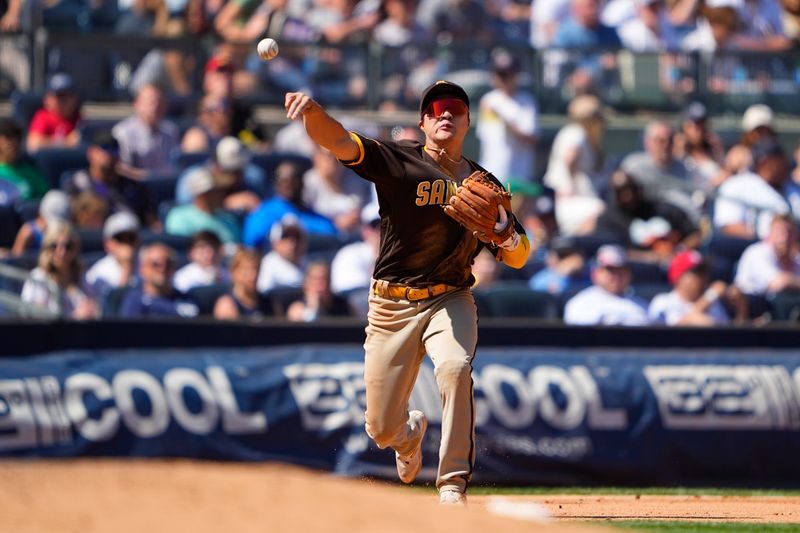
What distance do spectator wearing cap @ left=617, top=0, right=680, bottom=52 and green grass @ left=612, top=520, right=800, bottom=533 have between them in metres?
8.66

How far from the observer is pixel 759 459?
10328mm

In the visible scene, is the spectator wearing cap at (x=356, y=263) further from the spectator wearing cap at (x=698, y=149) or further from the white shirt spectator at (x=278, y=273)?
the spectator wearing cap at (x=698, y=149)

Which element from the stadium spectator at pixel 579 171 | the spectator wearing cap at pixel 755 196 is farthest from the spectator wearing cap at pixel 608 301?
the spectator wearing cap at pixel 755 196

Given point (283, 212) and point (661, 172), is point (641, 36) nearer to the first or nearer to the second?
point (661, 172)

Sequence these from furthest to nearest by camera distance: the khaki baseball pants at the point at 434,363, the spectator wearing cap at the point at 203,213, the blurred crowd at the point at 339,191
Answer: the spectator wearing cap at the point at 203,213, the blurred crowd at the point at 339,191, the khaki baseball pants at the point at 434,363

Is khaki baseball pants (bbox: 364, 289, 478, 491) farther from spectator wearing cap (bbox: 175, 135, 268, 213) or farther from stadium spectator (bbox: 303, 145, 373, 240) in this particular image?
stadium spectator (bbox: 303, 145, 373, 240)

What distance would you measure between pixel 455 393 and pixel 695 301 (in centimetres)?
513

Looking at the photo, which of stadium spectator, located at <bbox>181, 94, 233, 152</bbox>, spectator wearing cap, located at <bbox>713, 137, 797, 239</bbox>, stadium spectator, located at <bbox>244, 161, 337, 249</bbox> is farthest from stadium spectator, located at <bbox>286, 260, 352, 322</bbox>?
spectator wearing cap, located at <bbox>713, 137, 797, 239</bbox>

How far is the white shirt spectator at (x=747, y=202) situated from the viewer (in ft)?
44.0

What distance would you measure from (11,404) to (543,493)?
3.54 metres

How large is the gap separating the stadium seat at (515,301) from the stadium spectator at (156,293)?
7.52 feet

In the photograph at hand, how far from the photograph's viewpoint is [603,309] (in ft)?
37.6

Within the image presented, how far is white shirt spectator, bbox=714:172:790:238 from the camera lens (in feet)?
44.0

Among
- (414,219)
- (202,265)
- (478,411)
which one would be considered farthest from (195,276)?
(414,219)
